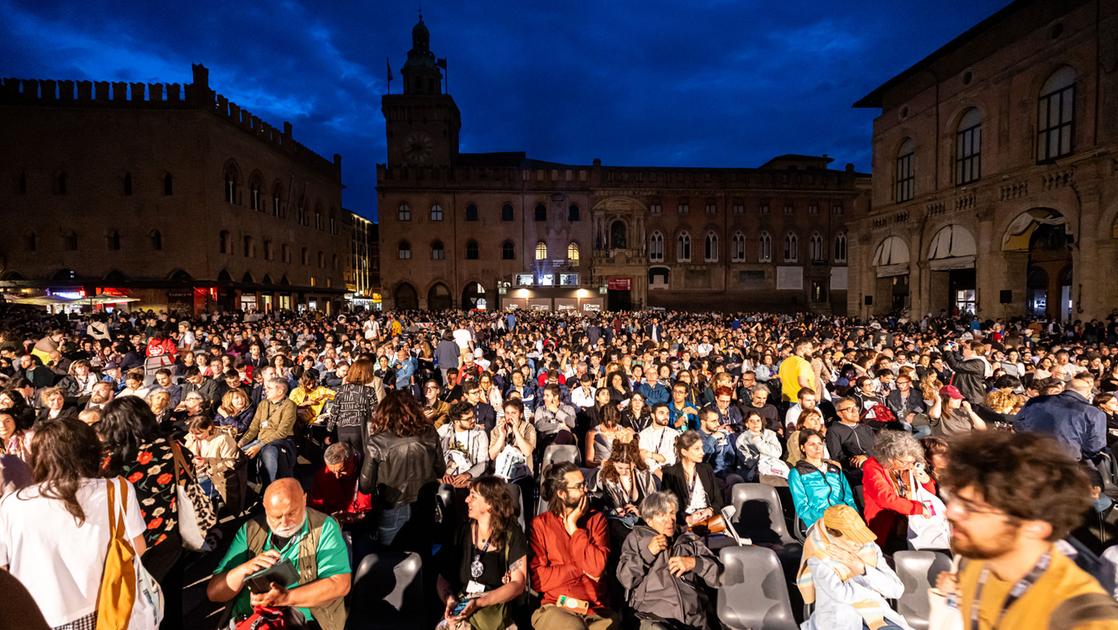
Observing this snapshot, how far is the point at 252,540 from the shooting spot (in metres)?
2.87

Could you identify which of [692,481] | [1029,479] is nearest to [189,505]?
[692,481]

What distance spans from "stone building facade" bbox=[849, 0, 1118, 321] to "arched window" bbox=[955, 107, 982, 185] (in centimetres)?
5

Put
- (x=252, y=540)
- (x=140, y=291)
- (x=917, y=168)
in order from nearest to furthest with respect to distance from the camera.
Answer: (x=252, y=540)
(x=917, y=168)
(x=140, y=291)

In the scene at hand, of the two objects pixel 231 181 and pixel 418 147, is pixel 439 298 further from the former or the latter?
pixel 231 181

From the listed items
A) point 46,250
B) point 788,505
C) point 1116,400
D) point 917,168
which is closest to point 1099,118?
point 917,168

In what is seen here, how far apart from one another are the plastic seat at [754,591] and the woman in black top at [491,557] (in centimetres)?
143

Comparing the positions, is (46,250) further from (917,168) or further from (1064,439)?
(917,168)

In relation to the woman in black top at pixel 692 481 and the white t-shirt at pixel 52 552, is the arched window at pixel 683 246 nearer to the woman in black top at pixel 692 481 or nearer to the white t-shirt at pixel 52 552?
the woman in black top at pixel 692 481

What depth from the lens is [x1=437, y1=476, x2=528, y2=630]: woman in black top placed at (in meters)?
3.20

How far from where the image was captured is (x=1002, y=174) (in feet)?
69.5

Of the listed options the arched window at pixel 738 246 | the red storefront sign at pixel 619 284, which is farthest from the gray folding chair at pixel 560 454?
the arched window at pixel 738 246

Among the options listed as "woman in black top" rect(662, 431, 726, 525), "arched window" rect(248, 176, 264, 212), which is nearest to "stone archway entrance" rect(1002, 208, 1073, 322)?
"woman in black top" rect(662, 431, 726, 525)

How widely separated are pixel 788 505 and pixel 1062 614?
13.0 ft

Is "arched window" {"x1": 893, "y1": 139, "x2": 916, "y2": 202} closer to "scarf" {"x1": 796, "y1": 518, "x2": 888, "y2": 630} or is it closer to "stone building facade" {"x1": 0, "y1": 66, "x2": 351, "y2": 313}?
"scarf" {"x1": 796, "y1": 518, "x2": 888, "y2": 630}
